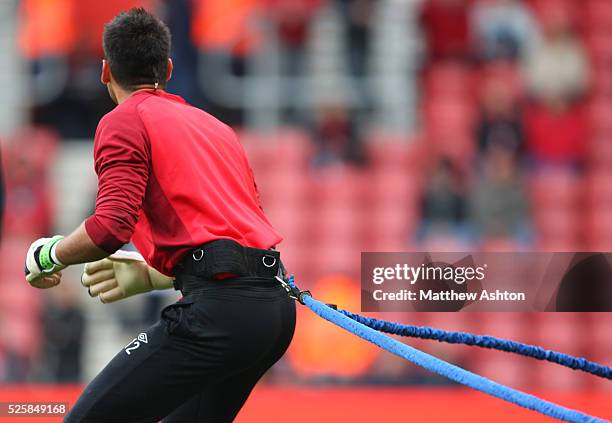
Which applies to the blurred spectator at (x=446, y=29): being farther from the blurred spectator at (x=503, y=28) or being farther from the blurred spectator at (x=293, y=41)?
the blurred spectator at (x=293, y=41)

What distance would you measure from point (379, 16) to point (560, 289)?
6.04 m

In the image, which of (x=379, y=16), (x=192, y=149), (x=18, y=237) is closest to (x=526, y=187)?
(x=379, y=16)

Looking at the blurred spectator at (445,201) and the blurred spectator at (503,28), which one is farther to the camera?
the blurred spectator at (503,28)

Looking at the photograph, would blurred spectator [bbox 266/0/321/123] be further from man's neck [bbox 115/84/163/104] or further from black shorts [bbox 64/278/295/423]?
black shorts [bbox 64/278/295/423]

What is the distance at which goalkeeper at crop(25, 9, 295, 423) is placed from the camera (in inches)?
134

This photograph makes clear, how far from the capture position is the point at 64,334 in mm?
9430

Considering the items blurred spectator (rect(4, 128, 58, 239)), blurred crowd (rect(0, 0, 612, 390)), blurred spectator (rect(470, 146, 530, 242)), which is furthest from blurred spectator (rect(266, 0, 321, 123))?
blurred spectator (rect(4, 128, 58, 239))

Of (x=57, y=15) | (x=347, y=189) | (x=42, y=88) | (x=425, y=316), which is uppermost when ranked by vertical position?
(x=57, y=15)

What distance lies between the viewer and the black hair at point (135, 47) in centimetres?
361

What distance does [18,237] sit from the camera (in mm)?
10453

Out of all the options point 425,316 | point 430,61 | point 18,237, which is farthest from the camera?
point 430,61

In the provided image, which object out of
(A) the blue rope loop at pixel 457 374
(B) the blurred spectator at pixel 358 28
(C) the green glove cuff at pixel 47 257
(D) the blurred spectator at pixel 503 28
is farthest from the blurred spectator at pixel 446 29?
(C) the green glove cuff at pixel 47 257

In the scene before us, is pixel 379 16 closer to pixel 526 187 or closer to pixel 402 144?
pixel 402 144

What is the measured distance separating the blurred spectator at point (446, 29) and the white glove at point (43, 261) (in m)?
7.65
